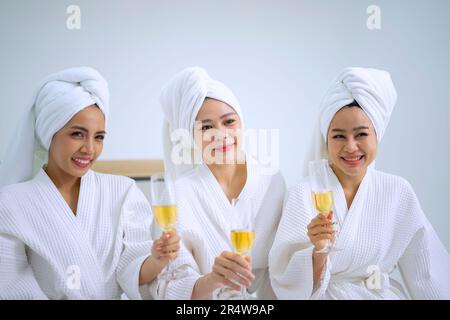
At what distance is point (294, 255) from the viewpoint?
1988 mm

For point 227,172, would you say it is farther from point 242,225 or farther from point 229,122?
point 242,225

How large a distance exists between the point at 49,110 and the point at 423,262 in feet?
5.10

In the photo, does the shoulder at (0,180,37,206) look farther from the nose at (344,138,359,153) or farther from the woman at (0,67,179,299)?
the nose at (344,138,359,153)

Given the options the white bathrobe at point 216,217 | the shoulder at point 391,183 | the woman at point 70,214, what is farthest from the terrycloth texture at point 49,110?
the shoulder at point 391,183

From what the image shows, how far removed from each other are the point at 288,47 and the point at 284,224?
100cm

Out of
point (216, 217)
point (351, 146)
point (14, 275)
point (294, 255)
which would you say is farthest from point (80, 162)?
point (351, 146)

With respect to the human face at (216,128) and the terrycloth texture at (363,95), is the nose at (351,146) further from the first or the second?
the human face at (216,128)

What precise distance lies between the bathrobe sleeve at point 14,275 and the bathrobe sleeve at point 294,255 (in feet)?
2.84

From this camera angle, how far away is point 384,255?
6.90 ft

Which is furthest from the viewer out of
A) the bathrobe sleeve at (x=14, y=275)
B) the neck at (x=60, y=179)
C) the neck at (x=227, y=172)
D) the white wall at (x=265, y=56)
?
the white wall at (x=265, y=56)

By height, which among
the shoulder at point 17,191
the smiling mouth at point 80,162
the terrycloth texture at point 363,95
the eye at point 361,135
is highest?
the terrycloth texture at point 363,95

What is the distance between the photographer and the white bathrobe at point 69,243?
194 centimetres

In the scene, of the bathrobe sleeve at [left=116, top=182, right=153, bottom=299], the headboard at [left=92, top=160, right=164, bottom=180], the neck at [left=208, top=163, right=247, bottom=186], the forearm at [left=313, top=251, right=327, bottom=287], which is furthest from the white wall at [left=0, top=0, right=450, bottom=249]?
the forearm at [left=313, top=251, right=327, bottom=287]

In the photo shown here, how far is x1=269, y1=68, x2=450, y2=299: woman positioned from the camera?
205 centimetres
